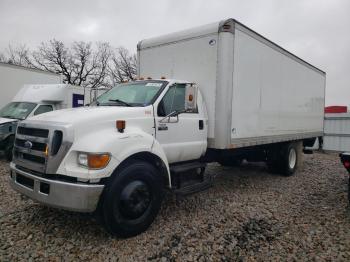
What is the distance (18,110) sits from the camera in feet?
33.0

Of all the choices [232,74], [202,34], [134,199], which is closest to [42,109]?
[202,34]

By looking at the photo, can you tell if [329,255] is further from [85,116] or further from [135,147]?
[85,116]

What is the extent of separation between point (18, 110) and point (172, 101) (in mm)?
7449

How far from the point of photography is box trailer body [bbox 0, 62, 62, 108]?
12.1m

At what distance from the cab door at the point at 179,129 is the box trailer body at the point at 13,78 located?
10.1 m

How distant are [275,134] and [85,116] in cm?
496

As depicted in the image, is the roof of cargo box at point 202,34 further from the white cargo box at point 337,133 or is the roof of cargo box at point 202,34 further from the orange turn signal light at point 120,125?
→ the white cargo box at point 337,133

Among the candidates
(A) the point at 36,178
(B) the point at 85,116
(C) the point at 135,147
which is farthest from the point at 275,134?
(A) the point at 36,178

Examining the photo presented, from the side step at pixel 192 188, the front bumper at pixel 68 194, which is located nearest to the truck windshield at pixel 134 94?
the side step at pixel 192 188

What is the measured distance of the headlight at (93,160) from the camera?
3.54 meters

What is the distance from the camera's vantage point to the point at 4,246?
3.70 meters

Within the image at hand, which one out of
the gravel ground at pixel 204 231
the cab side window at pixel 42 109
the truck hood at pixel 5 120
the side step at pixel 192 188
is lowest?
the gravel ground at pixel 204 231

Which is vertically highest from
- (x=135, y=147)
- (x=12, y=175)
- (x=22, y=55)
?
(x=22, y=55)

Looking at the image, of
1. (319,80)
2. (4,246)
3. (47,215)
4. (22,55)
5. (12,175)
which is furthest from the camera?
(22,55)
